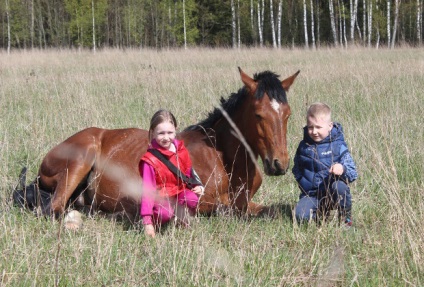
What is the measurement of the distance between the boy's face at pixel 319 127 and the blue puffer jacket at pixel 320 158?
0.05 metres

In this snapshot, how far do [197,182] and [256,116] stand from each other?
0.63 meters

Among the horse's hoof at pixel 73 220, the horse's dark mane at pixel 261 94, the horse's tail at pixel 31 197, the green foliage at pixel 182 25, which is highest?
the green foliage at pixel 182 25

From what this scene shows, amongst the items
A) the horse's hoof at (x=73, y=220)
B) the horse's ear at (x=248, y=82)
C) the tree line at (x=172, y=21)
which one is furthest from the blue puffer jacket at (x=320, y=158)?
the tree line at (x=172, y=21)

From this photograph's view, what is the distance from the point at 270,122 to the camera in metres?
3.78

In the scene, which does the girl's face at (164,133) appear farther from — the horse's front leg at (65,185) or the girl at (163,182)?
the horse's front leg at (65,185)

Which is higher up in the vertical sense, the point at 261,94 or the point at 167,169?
the point at 261,94

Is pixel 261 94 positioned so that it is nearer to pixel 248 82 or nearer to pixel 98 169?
pixel 248 82

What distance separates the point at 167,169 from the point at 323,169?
1.12m

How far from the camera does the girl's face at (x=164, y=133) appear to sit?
377 centimetres

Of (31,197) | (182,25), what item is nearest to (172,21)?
(182,25)

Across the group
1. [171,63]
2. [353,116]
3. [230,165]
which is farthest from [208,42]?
[230,165]

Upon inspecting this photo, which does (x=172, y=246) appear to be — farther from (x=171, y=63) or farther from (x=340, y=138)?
(x=171, y=63)

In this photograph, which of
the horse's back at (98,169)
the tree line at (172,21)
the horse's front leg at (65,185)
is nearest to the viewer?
the horse's front leg at (65,185)

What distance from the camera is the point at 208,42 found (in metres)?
42.7
